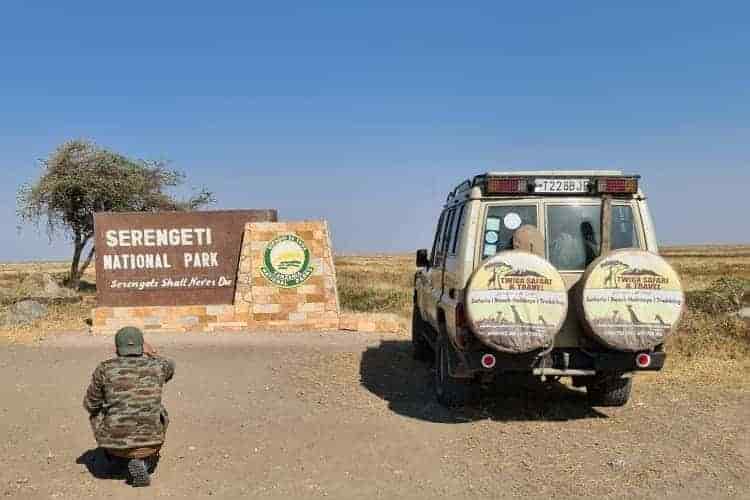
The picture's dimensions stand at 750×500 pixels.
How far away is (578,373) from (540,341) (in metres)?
0.68

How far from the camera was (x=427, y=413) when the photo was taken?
771 cm

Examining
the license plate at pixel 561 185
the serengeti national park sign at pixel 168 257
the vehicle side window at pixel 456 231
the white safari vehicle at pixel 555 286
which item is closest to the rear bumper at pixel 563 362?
the white safari vehicle at pixel 555 286

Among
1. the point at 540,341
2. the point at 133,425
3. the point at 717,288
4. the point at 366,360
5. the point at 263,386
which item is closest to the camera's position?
the point at 133,425

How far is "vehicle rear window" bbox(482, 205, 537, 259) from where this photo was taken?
7.20 m

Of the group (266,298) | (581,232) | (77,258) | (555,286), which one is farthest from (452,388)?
(77,258)

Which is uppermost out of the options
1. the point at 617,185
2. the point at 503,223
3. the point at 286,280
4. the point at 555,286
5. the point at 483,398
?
the point at 617,185

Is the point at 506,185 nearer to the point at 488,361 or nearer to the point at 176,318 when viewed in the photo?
the point at 488,361

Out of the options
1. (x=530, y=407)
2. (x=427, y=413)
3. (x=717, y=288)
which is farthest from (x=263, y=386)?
(x=717, y=288)

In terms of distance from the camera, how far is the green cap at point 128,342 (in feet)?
17.6

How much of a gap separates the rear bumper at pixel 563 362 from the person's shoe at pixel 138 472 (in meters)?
2.99

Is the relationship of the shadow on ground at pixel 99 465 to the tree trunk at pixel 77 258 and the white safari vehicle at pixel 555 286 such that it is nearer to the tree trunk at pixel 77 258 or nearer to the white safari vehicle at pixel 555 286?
the white safari vehicle at pixel 555 286

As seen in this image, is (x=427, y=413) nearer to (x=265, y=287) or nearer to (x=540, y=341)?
(x=540, y=341)

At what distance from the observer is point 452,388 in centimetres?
767

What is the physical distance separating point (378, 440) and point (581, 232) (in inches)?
112
